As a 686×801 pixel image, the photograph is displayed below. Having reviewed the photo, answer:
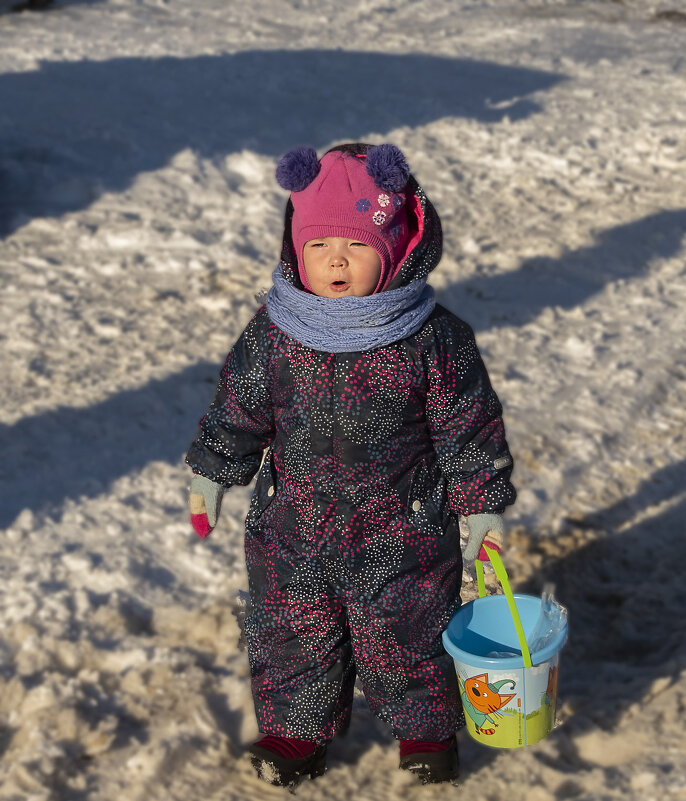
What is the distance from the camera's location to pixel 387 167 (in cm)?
252

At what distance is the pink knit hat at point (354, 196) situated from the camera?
2.54 meters

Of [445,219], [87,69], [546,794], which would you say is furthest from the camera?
[87,69]

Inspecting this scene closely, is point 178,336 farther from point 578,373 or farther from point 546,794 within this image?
point 546,794

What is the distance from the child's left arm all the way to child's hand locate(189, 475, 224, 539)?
61cm

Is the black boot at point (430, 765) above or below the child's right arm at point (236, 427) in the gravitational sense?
below

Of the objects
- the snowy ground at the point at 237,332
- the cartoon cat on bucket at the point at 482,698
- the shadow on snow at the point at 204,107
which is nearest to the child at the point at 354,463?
the cartoon cat on bucket at the point at 482,698

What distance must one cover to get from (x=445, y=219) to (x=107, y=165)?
259 cm

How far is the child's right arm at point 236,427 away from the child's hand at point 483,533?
60 cm

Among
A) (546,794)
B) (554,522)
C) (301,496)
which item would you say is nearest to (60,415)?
(554,522)

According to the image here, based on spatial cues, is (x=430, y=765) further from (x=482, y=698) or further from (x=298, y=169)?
(x=298, y=169)

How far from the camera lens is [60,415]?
526 cm

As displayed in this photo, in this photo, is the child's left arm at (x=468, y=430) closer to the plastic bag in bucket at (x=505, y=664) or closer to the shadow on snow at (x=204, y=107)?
the plastic bag in bucket at (x=505, y=664)

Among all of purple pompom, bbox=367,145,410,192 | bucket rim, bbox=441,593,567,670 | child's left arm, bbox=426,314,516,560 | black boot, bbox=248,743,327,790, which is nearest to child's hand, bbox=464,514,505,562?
child's left arm, bbox=426,314,516,560

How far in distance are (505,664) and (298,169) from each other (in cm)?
130
